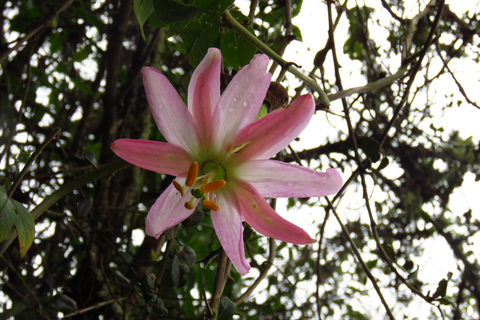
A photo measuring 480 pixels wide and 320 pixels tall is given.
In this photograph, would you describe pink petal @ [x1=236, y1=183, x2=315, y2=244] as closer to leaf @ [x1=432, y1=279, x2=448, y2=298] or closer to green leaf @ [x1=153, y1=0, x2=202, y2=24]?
green leaf @ [x1=153, y1=0, x2=202, y2=24]

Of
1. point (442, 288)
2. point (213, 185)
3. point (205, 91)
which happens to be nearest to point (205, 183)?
point (213, 185)

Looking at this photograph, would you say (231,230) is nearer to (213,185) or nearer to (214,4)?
(213,185)

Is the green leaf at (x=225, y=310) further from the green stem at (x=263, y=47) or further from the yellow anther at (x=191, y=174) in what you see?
the green stem at (x=263, y=47)

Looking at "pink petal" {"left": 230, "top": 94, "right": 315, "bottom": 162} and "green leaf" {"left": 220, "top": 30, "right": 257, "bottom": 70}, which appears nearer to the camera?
"pink petal" {"left": 230, "top": 94, "right": 315, "bottom": 162}

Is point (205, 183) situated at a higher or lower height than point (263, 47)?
lower

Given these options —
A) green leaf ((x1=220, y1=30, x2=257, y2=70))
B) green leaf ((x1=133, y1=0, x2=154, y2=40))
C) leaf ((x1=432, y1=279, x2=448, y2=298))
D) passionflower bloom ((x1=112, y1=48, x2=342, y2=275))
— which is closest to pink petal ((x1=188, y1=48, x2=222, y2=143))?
passionflower bloom ((x1=112, y1=48, x2=342, y2=275))

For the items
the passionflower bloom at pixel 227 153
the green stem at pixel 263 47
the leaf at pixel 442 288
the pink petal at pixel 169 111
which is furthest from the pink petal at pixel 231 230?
the leaf at pixel 442 288
